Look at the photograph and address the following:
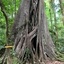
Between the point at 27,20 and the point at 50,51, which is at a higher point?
the point at 27,20

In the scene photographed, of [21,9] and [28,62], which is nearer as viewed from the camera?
[28,62]

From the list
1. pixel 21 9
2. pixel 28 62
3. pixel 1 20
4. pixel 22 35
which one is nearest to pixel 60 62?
pixel 28 62

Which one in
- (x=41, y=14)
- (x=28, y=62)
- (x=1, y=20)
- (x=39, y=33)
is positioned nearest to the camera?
(x=28, y=62)

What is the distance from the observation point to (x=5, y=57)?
764 cm

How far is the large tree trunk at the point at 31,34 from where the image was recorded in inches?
299

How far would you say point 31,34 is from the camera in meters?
7.87

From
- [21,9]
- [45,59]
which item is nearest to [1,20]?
[21,9]

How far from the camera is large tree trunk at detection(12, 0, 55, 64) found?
7.60m

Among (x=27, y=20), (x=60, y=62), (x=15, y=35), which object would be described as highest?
(x=27, y=20)

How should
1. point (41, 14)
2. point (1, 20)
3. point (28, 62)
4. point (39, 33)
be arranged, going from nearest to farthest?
point (28, 62), point (39, 33), point (41, 14), point (1, 20)

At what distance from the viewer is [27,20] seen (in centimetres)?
812

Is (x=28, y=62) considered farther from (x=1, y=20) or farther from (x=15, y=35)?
(x=1, y=20)

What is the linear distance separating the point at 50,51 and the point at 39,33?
0.90m

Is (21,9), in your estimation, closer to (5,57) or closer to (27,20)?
(27,20)
